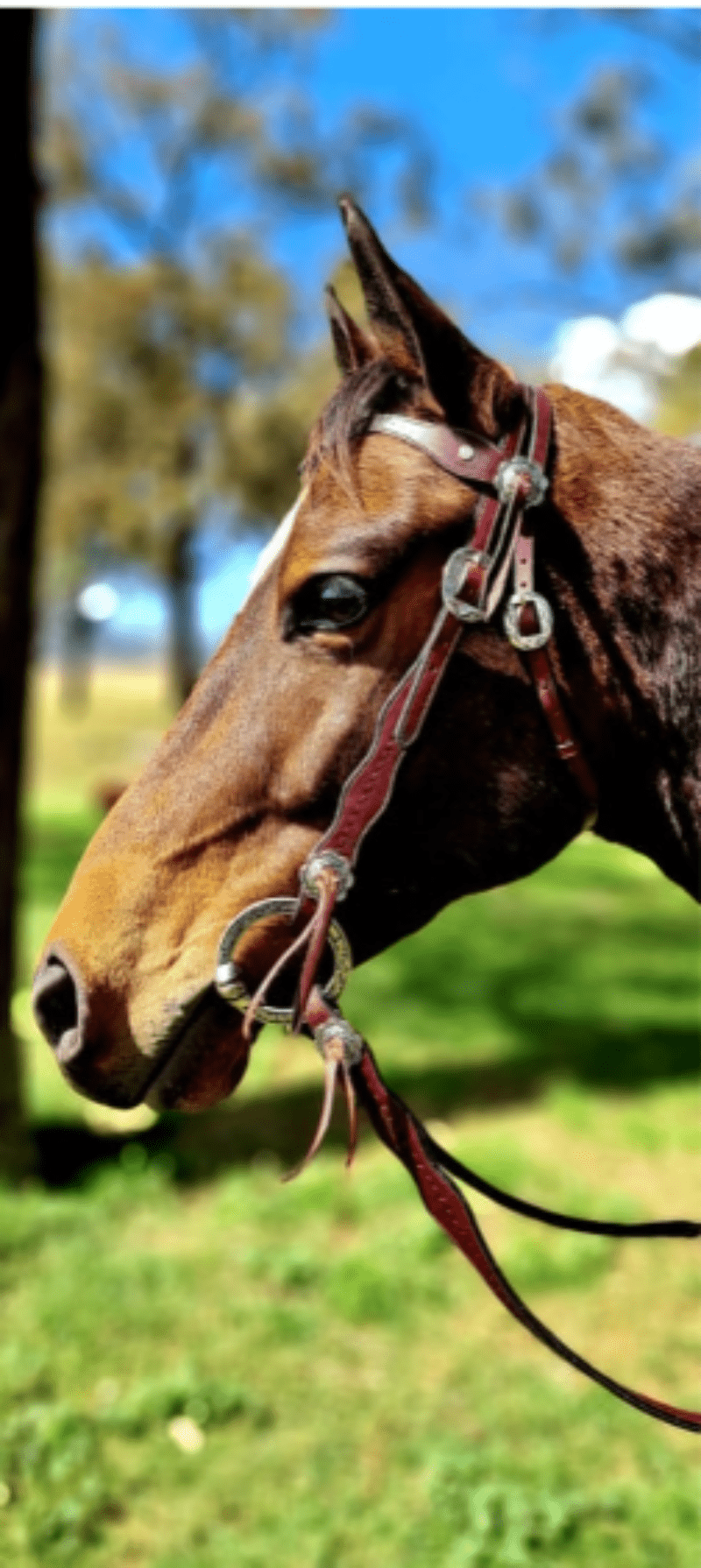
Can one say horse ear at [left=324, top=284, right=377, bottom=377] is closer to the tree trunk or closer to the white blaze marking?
the white blaze marking

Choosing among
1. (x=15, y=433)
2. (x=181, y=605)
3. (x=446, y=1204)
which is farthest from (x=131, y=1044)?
(x=181, y=605)

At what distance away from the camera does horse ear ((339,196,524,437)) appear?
5.79 feet

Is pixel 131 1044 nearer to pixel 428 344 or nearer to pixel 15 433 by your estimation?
pixel 428 344

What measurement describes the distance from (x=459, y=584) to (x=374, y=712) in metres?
0.23

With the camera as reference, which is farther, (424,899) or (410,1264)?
(410,1264)

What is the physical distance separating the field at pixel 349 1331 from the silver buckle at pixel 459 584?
2255 mm

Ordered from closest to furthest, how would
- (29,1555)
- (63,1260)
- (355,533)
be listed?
1. (355,533)
2. (29,1555)
3. (63,1260)

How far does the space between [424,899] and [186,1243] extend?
356 centimetres

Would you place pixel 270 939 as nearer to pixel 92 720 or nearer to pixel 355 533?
pixel 355 533

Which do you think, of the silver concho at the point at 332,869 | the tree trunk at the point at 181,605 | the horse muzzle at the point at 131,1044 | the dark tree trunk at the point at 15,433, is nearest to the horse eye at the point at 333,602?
the silver concho at the point at 332,869

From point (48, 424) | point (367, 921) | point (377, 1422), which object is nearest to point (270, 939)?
point (367, 921)

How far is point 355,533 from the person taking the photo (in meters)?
1.82

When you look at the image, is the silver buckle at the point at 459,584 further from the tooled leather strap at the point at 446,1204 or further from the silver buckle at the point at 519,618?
the tooled leather strap at the point at 446,1204

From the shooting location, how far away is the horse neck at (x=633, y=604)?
192 centimetres
